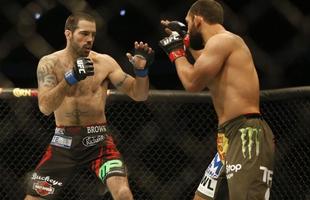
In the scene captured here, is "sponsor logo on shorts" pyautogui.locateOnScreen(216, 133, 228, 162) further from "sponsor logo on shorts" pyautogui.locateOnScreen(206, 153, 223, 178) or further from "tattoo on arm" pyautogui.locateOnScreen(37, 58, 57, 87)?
"tattoo on arm" pyautogui.locateOnScreen(37, 58, 57, 87)

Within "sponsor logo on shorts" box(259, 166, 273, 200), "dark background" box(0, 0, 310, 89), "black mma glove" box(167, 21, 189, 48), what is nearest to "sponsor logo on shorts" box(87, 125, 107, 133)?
"black mma glove" box(167, 21, 189, 48)

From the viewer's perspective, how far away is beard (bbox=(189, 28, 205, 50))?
2.43 m

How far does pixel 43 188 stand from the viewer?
2.74 meters

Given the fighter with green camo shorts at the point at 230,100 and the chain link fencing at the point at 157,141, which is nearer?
the fighter with green camo shorts at the point at 230,100

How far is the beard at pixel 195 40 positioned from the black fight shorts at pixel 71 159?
0.64m

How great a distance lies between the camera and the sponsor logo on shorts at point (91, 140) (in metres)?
2.79

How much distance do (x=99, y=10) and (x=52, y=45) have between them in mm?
495

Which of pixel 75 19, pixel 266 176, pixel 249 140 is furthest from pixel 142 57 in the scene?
pixel 266 176

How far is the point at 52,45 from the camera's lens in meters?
4.23

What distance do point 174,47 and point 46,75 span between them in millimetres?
678

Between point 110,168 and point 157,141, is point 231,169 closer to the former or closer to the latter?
point 110,168

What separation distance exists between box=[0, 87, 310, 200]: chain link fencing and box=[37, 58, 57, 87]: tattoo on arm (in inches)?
12.7

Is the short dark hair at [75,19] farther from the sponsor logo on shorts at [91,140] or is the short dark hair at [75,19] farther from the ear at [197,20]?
the ear at [197,20]

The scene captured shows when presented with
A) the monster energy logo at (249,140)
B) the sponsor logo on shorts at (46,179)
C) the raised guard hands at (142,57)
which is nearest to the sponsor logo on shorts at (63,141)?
the sponsor logo on shorts at (46,179)
